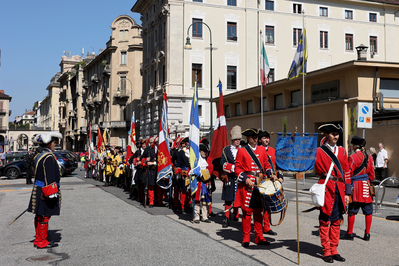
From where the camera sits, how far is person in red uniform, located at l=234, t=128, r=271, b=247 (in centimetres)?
737

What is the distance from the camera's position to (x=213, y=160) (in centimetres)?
1058

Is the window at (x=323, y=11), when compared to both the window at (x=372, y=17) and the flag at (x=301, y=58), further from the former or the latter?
the flag at (x=301, y=58)

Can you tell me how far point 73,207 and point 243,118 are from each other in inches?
913

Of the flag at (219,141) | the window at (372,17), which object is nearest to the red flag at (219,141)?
the flag at (219,141)

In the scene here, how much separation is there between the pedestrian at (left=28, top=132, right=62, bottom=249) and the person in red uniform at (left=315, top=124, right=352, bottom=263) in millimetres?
4418

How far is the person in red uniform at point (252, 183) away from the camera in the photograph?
7.37 meters

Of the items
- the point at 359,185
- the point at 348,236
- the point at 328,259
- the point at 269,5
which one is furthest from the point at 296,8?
the point at 328,259

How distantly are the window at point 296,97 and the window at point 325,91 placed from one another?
57.8 inches

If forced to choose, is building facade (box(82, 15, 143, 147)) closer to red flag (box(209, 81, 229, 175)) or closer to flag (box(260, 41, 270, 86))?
flag (box(260, 41, 270, 86))

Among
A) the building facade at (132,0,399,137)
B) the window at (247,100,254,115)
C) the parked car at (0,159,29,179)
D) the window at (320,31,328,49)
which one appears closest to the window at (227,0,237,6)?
the building facade at (132,0,399,137)

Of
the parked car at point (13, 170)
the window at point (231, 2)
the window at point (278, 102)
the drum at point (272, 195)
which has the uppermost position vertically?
the window at point (231, 2)

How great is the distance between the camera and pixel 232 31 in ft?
140

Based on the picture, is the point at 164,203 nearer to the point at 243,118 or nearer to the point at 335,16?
the point at 243,118

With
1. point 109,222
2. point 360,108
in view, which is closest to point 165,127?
point 109,222
